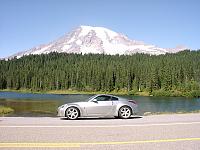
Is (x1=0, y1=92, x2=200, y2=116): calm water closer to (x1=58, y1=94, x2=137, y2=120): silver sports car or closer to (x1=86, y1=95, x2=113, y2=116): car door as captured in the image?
(x1=58, y1=94, x2=137, y2=120): silver sports car

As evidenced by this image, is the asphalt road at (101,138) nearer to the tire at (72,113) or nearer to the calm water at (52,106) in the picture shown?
the tire at (72,113)

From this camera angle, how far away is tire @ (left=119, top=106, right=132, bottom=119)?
1959cm

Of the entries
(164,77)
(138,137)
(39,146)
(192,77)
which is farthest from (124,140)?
(192,77)

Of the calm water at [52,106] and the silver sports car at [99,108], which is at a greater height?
the silver sports car at [99,108]

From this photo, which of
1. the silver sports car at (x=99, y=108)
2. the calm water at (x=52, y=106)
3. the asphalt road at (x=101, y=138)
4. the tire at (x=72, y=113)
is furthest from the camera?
the calm water at (x=52, y=106)

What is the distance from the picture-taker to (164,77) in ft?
469

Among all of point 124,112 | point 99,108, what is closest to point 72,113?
point 99,108

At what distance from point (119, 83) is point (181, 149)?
159 m

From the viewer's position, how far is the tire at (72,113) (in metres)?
19.2

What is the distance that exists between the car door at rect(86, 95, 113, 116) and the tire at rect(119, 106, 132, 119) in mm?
630

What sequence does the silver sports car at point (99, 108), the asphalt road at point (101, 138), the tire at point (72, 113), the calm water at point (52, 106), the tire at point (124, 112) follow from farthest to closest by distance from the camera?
Result: the calm water at point (52, 106) < the tire at point (124, 112) < the silver sports car at point (99, 108) < the tire at point (72, 113) < the asphalt road at point (101, 138)

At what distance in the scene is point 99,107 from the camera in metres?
19.4

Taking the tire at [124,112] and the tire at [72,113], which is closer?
the tire at [72,113]

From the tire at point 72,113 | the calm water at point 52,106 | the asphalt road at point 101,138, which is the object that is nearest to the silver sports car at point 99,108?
the tire at point 72,113
